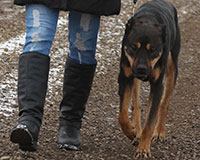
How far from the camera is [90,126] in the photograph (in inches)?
220

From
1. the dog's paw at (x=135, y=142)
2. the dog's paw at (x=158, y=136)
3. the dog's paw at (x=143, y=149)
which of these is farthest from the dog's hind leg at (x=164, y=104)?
the dog's paw at (x=143, y=149)

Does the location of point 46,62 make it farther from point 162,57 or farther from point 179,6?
point 179,6

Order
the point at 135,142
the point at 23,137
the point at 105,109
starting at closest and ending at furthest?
the point at 23,137 < the point at 135,142 < the point at 105,109

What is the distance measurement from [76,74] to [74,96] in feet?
0.72

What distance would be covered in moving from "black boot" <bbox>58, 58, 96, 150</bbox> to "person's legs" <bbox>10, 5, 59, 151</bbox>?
0.62 metres

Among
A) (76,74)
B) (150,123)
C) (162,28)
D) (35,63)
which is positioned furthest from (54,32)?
(150,123)

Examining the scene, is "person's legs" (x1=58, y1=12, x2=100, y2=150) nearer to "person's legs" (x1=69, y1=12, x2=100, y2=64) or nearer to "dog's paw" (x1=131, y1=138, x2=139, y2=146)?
"person's legs" (x1=69, y1=12, x2=100, y2=64)

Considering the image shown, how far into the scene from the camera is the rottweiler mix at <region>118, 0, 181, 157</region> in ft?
13.7

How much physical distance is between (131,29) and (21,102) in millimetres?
1165

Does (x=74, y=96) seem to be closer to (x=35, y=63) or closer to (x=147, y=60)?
(x=35, y=63)

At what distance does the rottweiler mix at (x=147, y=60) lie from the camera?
13.7 feet

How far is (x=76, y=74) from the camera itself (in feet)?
15.6

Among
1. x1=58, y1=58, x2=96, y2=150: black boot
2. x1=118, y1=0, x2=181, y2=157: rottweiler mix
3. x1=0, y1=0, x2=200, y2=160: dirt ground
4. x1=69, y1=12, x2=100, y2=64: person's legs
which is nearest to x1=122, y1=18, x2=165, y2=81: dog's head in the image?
x1=118, y1=0, x2=181, y2=157: rottweiler mix

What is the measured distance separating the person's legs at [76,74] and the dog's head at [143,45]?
0.42 meters
